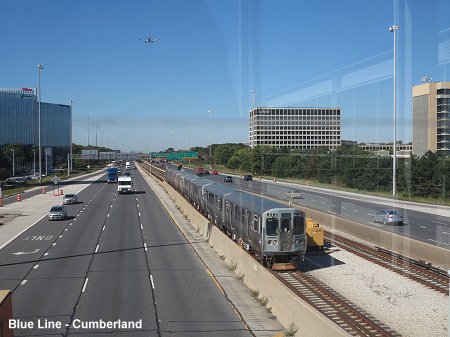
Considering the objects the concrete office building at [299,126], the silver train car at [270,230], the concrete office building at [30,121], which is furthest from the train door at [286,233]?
the concrete office building at [30,121]

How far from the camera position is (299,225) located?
1692 centimetres

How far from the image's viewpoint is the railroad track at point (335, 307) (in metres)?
10.9

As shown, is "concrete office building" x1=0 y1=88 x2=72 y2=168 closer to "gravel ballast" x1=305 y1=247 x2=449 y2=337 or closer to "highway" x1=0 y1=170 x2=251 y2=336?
"highway" x1=0 y1=170 x2=251 y2=336

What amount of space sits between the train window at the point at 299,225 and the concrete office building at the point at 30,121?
85566mm

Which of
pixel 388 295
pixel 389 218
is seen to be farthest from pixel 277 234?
pixel 389 218

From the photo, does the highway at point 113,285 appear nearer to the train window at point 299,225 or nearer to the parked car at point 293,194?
the train window at point 299,225

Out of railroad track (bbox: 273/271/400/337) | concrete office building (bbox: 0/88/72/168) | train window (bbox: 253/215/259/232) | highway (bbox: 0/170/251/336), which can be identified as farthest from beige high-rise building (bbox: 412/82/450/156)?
concrete office building (bbox: 0/88/72/168)

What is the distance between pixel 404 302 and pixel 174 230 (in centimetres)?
1583

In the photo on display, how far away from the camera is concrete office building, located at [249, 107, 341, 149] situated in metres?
21.1

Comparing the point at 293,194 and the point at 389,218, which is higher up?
the point at 293,194

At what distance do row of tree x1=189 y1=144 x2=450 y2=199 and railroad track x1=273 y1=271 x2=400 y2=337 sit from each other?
610 centimetres

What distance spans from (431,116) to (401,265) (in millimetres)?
6056

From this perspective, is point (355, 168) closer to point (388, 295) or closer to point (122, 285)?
point (388, 295)

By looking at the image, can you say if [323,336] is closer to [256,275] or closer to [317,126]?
[256,275]
